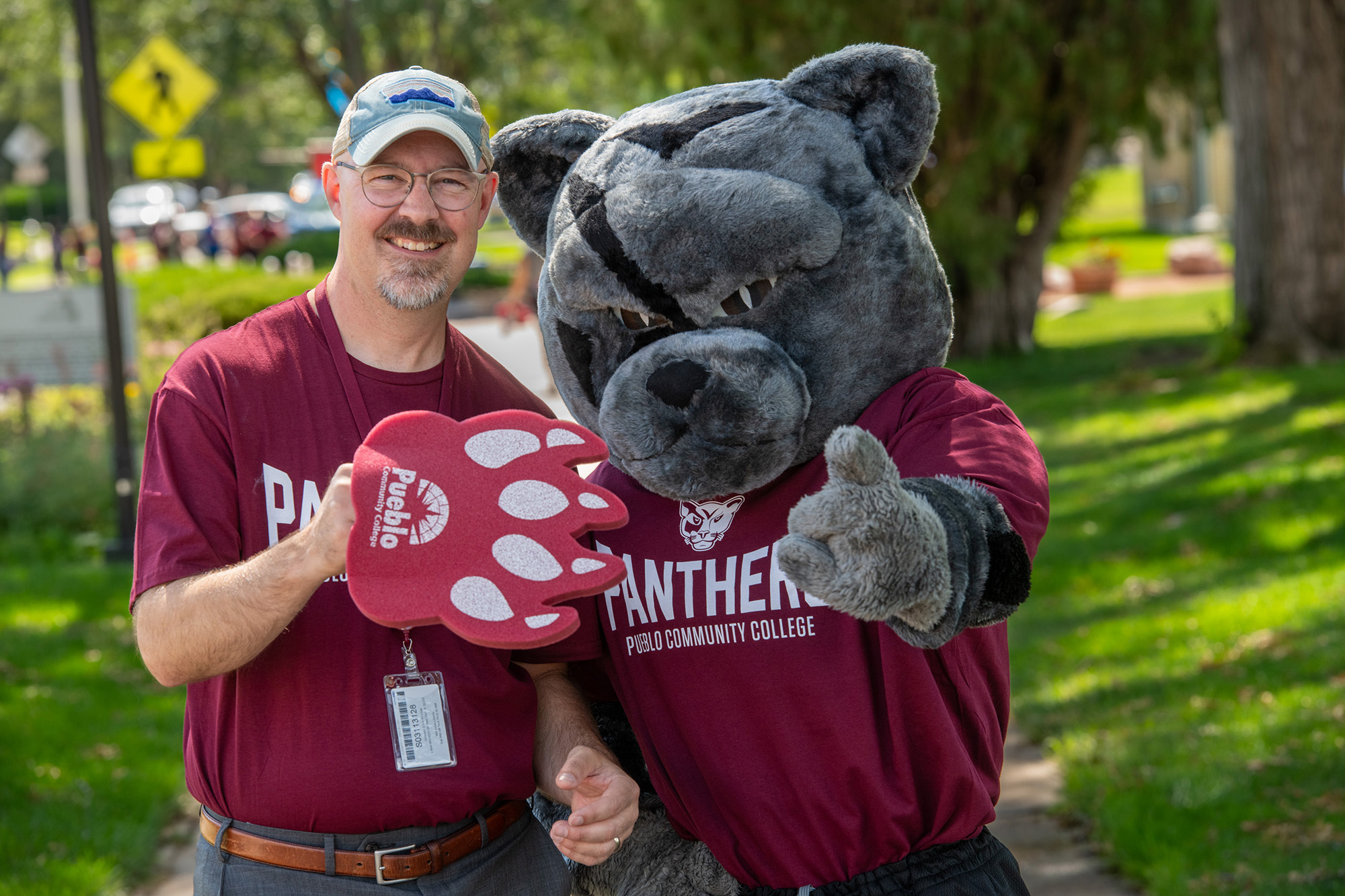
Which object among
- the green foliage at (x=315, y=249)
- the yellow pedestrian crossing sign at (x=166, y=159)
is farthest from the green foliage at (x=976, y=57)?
the green foliage at (x=315, y=249)

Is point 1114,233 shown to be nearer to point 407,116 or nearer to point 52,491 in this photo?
point 52,491

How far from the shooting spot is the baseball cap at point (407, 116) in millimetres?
2557

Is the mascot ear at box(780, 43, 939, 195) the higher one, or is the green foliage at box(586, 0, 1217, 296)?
the green foliage at box(586, 0, 1217, 296)

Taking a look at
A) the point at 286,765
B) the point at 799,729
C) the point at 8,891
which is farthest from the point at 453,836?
the point at 8,891

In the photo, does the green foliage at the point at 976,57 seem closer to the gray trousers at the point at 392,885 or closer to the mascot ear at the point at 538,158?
the mascot ear at the point at 538,158

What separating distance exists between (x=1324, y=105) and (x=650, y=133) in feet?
37.9

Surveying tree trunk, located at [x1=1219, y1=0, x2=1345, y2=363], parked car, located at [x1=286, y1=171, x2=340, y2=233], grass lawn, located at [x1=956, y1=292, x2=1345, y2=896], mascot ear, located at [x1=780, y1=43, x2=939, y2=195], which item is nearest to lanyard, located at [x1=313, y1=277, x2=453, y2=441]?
mascot ear, located at [x1=780, y1=43, x2=939, y2=195]

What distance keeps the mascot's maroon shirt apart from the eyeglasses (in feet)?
2.45

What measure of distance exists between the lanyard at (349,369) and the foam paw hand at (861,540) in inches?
37.5

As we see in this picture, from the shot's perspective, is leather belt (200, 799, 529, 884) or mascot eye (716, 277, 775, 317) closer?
mascot eye (716, 277, 775, 317)

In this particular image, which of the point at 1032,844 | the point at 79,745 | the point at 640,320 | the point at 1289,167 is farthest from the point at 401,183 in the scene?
the point at 1289,167

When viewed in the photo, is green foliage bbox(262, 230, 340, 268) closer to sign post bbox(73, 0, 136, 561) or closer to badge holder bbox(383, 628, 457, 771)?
sign post bbox(73, 0, 136, 561)

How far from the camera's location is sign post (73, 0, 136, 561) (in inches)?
343

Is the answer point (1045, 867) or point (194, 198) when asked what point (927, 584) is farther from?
point (194, 198)
